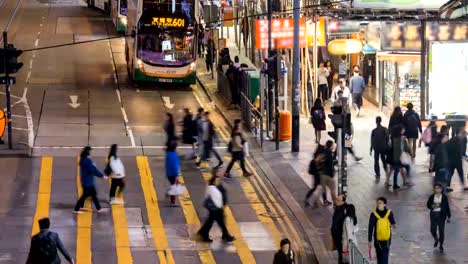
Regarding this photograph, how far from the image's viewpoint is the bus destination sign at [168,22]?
134ft

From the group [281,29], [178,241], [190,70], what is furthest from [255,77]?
[178,241]

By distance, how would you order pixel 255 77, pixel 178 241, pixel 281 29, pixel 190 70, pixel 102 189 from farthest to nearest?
pixel 190 70 < pixel 255 77 < pixel 281 29 < pixel 102 189 < pixel 178 241

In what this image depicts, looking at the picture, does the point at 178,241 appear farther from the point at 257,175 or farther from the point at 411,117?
the point at 411,117

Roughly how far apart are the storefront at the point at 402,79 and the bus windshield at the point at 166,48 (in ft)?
27.6

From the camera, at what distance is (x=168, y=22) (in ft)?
134

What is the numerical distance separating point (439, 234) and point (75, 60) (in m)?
30.0

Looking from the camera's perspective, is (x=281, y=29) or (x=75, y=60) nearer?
(x=281, y=29)

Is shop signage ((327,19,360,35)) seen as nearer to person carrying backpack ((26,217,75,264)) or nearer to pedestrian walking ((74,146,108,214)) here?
pedestrian walking ((74,146,108,214))

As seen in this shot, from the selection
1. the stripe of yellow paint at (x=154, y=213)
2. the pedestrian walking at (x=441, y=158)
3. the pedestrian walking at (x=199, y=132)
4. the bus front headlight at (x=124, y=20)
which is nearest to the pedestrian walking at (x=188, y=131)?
the pedestrian walking at (x=199, y=132)

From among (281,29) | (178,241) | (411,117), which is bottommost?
(178,241)

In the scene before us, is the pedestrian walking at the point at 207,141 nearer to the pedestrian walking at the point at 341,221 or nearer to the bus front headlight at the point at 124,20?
the pedestrian walking at the point at 341,221

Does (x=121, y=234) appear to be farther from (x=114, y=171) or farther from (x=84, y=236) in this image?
(x=114, y=171)

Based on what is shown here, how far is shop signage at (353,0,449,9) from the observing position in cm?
3178

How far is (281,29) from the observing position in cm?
3256
